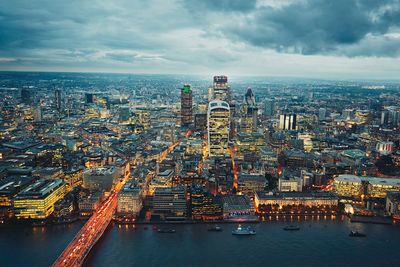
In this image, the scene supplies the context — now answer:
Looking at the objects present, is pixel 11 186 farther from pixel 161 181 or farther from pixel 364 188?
pixel 364 188

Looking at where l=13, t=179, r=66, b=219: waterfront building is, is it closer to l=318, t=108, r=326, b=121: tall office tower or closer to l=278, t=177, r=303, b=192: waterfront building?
l=278, t=177, r=303, b=192: waterfront building

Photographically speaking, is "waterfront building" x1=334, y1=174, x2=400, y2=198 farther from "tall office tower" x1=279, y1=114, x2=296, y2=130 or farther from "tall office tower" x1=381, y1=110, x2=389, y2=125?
"tall office tower" x1=381, y1=110, x2=389, y2=125

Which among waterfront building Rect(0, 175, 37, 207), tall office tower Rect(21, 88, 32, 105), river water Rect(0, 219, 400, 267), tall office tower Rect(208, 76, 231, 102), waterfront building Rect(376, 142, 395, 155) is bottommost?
river water Rect(0, 219, 400, 267)

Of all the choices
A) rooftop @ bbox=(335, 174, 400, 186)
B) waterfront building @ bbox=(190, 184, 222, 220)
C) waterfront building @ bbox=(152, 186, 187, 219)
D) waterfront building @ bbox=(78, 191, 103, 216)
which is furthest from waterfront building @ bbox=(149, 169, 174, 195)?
rooftop @ bbox=(335, 174, 400, 186)

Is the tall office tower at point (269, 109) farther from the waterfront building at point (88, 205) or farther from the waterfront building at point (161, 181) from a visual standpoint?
the waterfront building at point (88, 205)

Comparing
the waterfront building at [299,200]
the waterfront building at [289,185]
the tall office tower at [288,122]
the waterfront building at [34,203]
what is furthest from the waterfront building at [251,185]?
the tall office tower at [288,122]

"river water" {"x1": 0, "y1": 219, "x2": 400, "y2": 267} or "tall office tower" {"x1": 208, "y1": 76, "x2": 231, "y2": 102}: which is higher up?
"tall office tower" {"x1": 208, "y1": 76, "x2": 231, "y2": 102}

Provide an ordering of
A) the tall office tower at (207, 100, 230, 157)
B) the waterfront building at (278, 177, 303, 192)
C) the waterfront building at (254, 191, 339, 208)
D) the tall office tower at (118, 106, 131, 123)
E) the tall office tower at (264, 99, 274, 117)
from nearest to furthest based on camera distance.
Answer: the waterfront building at (254, 191, 339, 208), the waterfront building at (278, 177, 303, 192), the tall office tower at (207, 100, 230, 157), the tall office tower at (118, 106, 131, 123), the tall office tower at (264, 99, 274, 117)

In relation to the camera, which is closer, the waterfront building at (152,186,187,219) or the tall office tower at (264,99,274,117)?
the waterfront building at (152,186,187,219)

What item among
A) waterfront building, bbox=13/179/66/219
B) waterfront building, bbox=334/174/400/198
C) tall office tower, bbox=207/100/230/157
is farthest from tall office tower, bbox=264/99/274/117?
waterfront building, bbox=13/179/66/219

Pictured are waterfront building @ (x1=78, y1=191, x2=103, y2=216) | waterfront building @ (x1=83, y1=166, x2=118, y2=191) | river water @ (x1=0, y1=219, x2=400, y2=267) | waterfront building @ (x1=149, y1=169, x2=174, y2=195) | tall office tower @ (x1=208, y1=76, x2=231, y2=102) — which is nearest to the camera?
river water @ (x1=0, y1=219, x2=400, y2=267)

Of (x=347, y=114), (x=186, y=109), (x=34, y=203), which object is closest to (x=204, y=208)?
(x=34, y=203)
